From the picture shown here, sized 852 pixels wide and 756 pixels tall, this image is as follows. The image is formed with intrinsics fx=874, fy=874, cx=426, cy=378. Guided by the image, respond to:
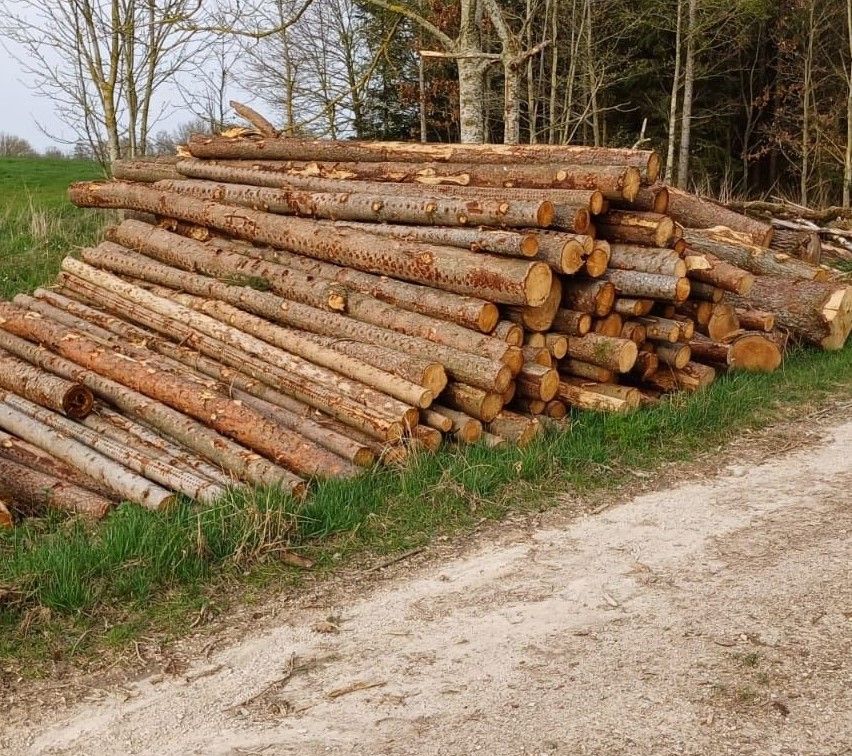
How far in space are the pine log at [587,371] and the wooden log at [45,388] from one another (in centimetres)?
407

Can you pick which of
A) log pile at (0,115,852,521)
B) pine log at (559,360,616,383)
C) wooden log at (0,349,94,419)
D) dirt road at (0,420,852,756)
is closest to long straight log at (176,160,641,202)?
log pile at (0,115,852,521)

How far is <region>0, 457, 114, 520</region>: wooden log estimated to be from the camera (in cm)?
594

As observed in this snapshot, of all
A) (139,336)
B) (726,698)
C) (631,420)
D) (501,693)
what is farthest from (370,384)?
(726,698)

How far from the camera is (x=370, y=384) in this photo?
7.00 metres

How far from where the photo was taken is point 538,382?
7195 millimetres

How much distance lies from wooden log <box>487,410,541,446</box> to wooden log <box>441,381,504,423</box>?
66mm

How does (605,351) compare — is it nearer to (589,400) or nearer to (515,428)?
(589,400)

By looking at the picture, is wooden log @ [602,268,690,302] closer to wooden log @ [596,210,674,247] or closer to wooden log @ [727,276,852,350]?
wooden log @ [596,210,674,247]

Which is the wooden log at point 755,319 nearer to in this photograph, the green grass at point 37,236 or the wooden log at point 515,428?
the wooden log at point 515,428

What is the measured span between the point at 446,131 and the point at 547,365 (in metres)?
23.0

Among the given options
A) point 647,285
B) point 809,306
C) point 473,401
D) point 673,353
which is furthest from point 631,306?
point 809,306

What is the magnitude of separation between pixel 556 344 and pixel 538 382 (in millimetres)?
499

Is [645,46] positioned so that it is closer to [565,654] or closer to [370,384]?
[370,384]

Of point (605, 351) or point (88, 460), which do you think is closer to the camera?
point (88, 460)
